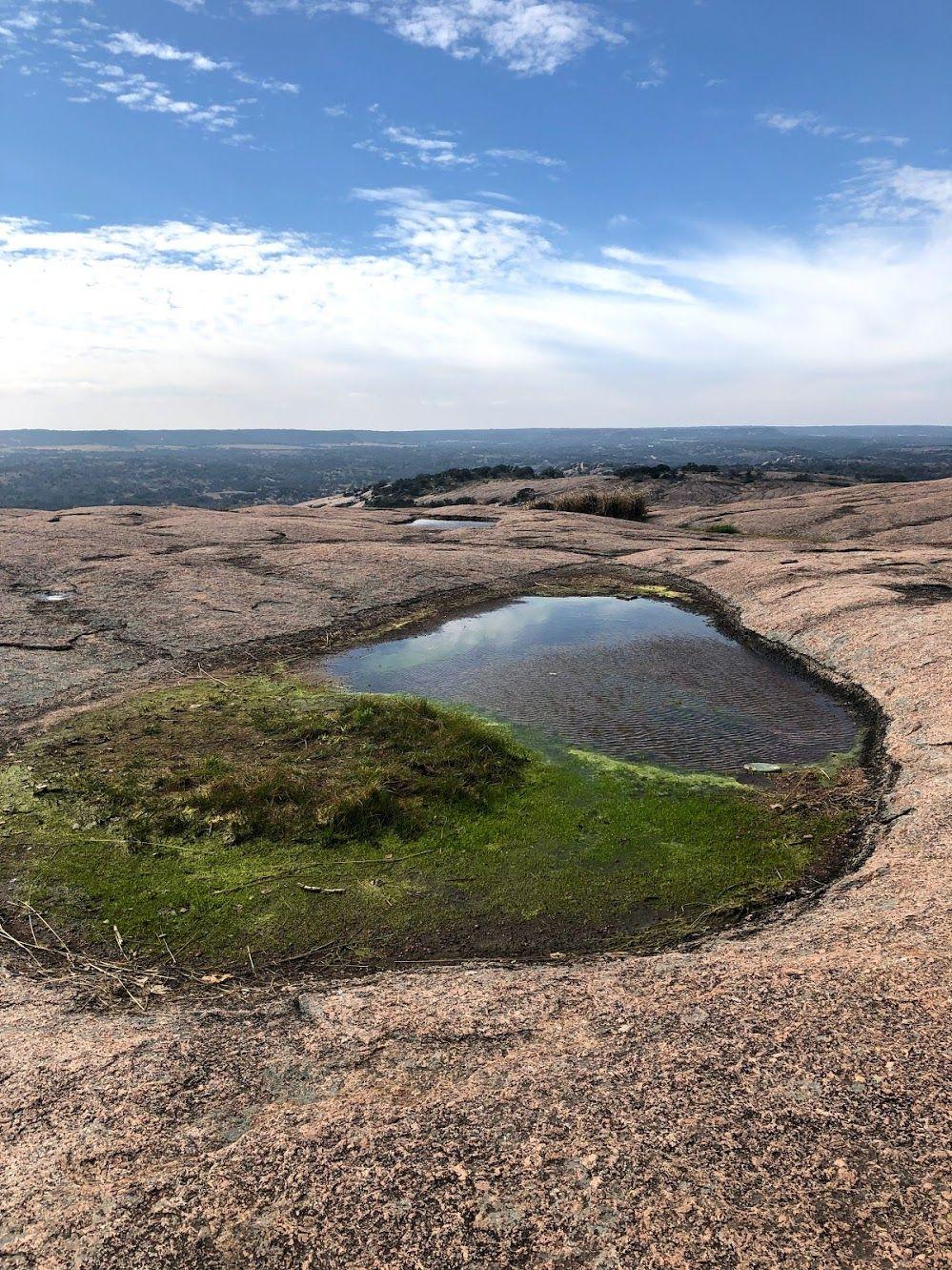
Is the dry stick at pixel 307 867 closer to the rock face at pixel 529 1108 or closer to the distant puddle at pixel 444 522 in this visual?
the rock face at pixel 529 1108

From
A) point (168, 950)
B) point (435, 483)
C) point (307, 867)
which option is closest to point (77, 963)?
point (168, 950)

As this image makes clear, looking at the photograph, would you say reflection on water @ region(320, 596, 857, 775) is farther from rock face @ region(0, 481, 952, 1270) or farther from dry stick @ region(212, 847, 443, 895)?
dry stick @ region(212, 847, 443, 895)

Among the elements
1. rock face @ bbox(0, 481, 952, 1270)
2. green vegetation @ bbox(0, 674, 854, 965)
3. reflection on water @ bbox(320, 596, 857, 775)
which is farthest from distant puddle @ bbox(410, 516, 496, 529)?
rock face @ bbox(0, 481, 952, 1270)

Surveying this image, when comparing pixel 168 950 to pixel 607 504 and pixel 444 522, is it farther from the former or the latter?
pixel 607 504

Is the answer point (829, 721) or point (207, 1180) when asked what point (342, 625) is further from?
point (207, 1180)

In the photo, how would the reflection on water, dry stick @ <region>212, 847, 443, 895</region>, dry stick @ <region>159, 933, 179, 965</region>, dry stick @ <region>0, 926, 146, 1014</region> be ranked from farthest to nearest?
the reflection on water < dry stick @ <region>212, 847, 443, 895</region> < dry stick @ <region>159, 933, 179, 965</region> < dry stick @ <region>0, 926, 146, 1014</region>

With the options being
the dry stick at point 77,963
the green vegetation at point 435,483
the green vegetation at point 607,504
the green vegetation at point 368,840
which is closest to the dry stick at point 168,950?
the green vegetation at point 368,840
